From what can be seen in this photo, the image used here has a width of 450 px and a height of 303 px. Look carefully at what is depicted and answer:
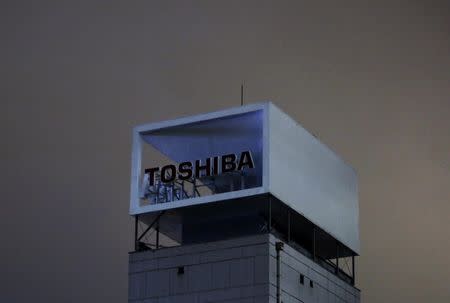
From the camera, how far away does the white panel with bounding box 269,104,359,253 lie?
8700 centimetres

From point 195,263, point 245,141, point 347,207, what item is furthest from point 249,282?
point 347,207

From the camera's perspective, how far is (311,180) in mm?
91562

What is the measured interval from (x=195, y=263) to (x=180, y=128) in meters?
8.89

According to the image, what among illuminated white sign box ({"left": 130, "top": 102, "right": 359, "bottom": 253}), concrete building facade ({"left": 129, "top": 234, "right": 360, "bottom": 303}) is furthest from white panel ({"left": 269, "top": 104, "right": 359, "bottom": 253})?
concrete building facade ({"left": 129, "top": 234, "right": 360, "bottom": 303})

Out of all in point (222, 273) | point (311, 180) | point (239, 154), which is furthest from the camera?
point (311, 180)

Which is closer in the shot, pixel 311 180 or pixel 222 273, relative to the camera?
pixel 222 273

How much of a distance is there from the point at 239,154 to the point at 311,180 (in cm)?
573


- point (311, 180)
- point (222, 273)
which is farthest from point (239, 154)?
point (222, 273)

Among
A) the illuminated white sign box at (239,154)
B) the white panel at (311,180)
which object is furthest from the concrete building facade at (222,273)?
the white panel at (311,180)

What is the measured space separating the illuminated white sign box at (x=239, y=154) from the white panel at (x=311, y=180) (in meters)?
0.06

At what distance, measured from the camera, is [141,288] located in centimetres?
8788

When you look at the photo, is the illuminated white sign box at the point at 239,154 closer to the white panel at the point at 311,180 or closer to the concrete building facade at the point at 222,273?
the white panel at the point at 311,180

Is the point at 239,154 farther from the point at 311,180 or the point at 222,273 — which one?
the point at 222,273

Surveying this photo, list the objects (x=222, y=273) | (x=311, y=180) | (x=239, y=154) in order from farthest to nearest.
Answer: (x=311, y=180), (x=239, y=154), (x=222, y=273)
